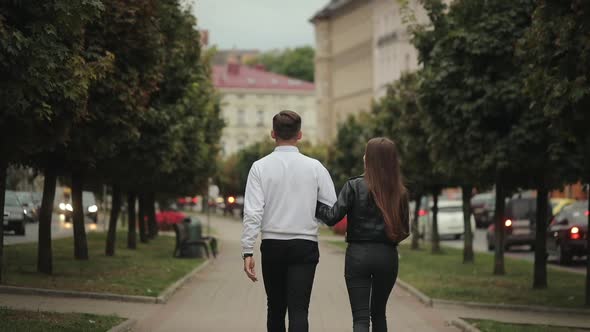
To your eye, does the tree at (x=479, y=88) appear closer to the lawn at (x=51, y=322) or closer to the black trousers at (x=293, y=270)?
the lawn at (x=51, y=322)

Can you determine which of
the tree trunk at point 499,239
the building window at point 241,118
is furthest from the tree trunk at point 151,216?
the building window at point 241,118

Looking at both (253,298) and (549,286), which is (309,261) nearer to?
(253,298)

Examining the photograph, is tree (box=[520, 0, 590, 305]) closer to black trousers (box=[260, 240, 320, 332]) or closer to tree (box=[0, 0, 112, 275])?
tree (box=[0, 0, 112, 275])

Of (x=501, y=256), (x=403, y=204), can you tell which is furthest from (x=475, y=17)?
(x=403, y=204)

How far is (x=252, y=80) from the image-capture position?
611 ft

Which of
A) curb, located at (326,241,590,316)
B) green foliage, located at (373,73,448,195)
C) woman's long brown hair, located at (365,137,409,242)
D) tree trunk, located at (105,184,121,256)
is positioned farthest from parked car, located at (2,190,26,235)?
woman's long brown hair, located at (365,137,409,242)

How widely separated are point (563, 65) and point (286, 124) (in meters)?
7.42

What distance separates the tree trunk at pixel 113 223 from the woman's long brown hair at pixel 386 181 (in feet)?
75.7

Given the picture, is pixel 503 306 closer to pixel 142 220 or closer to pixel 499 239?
pixel 499 239

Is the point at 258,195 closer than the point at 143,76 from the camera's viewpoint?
Yes

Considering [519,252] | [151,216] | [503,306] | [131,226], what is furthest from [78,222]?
[151,216]

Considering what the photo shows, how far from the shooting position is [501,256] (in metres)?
28.2

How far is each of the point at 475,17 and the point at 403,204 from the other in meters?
13.5

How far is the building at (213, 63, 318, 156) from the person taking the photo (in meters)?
181
